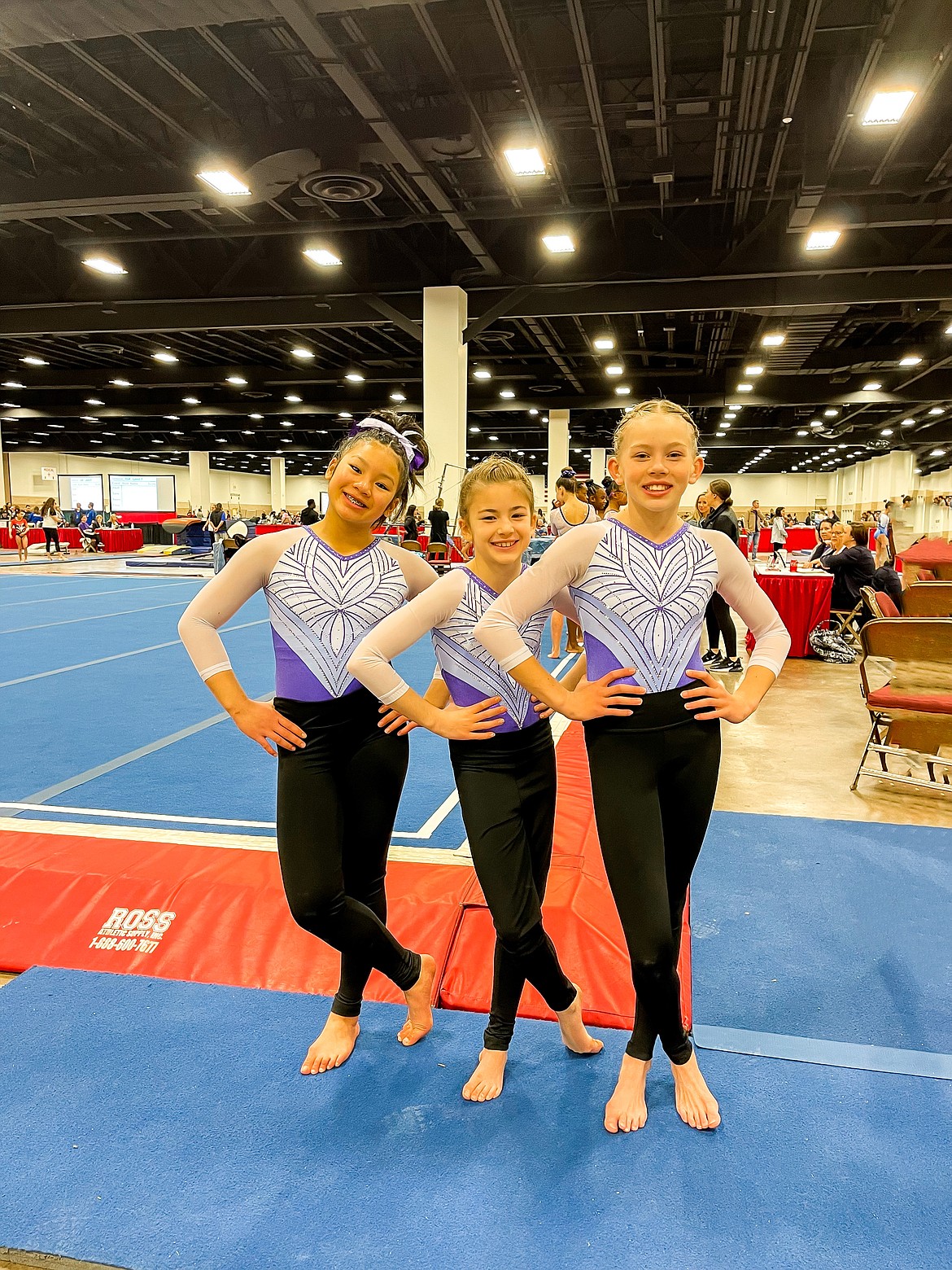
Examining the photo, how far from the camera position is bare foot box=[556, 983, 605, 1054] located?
6.77 ft

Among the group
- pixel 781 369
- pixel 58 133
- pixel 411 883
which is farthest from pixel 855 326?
pixel 411 883

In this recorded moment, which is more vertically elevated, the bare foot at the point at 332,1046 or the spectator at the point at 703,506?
the spectator at the point at 703,506

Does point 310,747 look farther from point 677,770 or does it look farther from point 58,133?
point 58,133

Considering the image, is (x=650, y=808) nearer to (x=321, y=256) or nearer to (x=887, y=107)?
(x=887, y=107)

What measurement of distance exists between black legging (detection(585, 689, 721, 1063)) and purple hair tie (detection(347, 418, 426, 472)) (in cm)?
87

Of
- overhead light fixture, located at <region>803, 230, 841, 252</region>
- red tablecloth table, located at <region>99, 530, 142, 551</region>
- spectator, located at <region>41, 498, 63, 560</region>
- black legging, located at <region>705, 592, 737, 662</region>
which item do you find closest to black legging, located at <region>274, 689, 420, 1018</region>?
black legging, located at <region>705, 592, 737, 662</region>

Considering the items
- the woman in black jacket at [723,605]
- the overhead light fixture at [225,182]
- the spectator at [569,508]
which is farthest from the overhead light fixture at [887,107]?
the overhead light fixture at [225,182]

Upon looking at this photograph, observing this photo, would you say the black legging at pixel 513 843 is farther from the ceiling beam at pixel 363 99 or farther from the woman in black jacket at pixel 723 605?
the ceiling beam at pixel 363 99

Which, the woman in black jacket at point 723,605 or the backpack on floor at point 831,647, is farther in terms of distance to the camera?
the backpack on floor at point 831,647

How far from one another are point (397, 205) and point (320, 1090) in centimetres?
1034

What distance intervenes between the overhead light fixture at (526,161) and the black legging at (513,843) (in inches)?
285

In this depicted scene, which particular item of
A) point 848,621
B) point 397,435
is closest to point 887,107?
point 848,621

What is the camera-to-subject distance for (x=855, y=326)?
1519cm

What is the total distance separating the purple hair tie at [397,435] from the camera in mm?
2102
